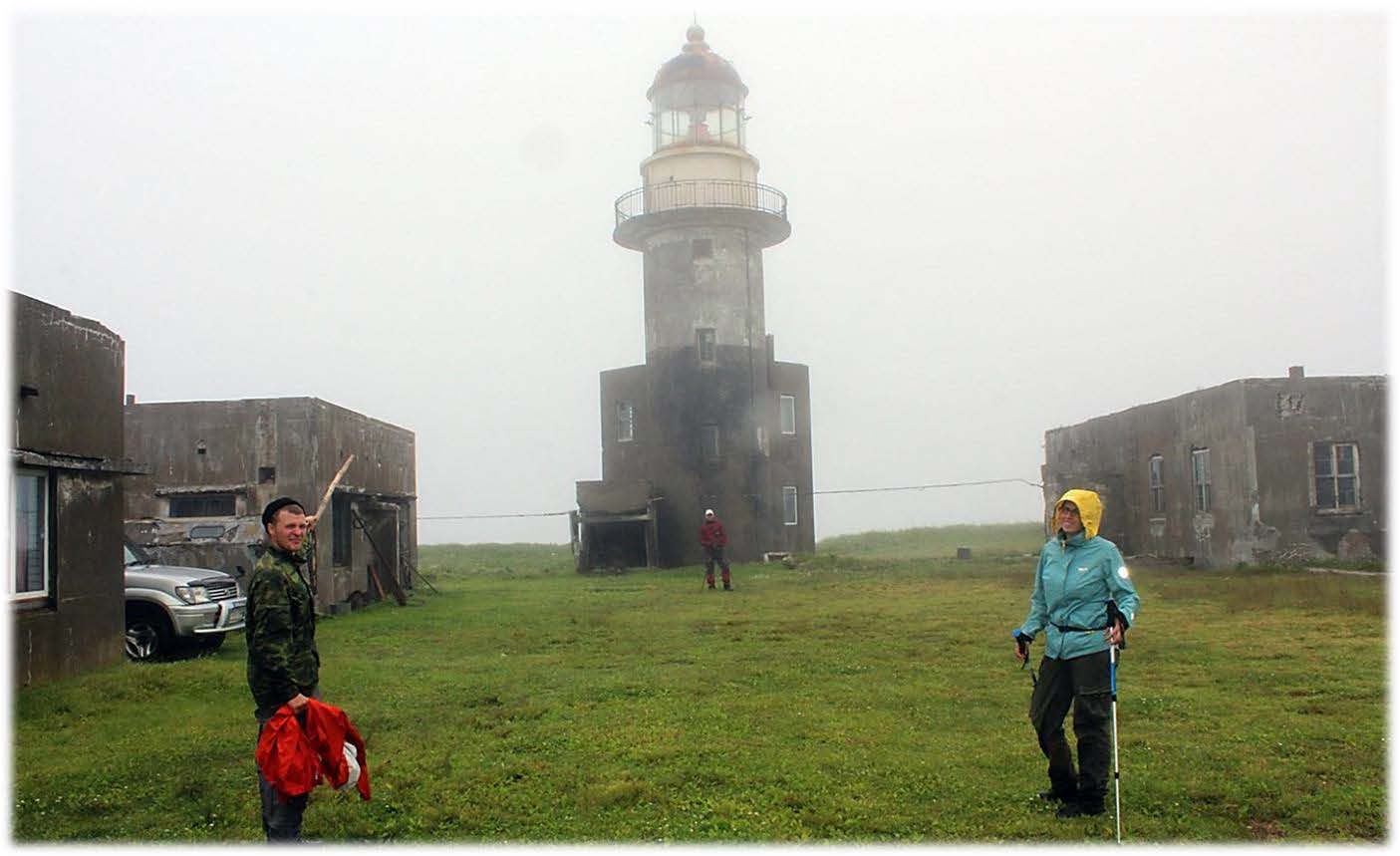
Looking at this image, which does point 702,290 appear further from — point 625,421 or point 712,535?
point 712,535

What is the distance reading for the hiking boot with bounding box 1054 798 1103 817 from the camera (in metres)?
6.55

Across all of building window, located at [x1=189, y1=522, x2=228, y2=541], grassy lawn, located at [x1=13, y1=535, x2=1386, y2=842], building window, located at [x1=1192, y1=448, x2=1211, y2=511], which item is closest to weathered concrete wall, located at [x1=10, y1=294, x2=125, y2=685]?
grassy lawn, located at [x1=13, y1=535, x2=1386, y2=842]

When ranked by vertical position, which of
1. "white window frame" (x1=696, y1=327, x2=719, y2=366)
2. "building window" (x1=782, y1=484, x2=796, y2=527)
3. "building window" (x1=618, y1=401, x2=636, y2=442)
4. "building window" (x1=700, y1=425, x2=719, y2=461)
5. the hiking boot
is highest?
"white window frame" (x1=696, y1=327, x2=719, y2=366)

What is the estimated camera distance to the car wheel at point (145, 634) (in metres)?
13.9

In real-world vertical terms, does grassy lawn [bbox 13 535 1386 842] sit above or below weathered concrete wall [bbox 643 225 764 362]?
below

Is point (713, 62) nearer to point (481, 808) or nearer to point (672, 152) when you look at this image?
point (672, 152)

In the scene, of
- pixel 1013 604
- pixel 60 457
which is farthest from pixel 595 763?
pixel 1013 604

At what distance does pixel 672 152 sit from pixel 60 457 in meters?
24.4

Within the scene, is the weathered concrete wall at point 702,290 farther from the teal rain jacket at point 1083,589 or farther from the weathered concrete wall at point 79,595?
the teal rain jacket at point 1083,589

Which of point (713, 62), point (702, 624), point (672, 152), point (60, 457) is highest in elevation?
point (713, 62)

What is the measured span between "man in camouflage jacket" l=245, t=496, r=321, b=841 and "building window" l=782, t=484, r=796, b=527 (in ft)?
98.6

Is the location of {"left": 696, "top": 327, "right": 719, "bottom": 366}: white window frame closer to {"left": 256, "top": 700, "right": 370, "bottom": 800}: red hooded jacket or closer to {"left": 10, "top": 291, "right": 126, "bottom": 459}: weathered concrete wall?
{"left": 10, "top": 291, "right": 126, "bottom": 459}: weathered concrete wall

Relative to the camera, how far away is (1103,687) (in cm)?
663

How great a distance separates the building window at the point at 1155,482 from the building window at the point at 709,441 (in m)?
11.4
